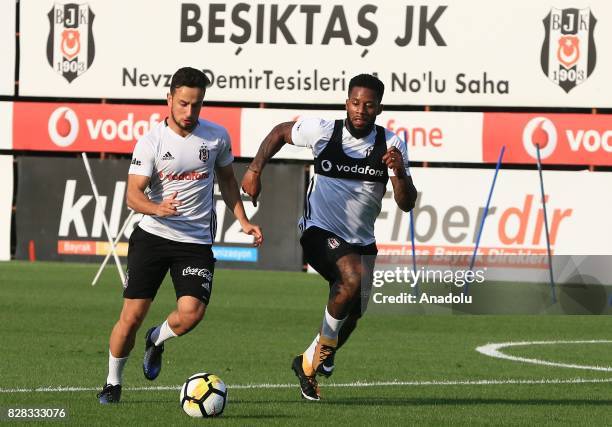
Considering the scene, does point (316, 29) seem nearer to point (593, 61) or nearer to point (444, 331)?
point (593, 61)

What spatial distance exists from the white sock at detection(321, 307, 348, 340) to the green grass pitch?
44 centimetres

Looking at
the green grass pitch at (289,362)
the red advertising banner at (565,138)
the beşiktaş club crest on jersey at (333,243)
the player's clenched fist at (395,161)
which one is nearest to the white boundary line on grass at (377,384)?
the green grass pitch at (289,362)

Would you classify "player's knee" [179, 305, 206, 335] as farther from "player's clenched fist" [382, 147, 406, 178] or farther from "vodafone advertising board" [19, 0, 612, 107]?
"vodafone advertising board" [19, 0, 612, 107]

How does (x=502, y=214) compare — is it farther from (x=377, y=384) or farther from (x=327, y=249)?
(x=327, y=249)

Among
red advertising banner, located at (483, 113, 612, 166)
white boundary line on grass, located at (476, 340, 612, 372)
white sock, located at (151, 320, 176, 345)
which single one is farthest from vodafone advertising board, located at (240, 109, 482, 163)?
white sock, located at (151, 320, 176, 345)

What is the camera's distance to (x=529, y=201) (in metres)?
28.4

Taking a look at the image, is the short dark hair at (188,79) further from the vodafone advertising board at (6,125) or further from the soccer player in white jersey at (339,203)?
the vodafone advertising board at (6,125)

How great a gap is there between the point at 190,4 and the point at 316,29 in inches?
109

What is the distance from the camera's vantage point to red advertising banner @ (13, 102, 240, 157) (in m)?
31.1

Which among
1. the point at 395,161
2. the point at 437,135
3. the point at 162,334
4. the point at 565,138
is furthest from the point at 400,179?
the point at 437,135

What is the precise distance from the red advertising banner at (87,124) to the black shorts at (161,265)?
21.4 meters

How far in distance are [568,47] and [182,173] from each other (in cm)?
2172

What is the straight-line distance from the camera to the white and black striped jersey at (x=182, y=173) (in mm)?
9523

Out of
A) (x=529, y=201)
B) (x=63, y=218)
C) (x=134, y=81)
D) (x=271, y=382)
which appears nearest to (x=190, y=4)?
(x=134, y=81)
